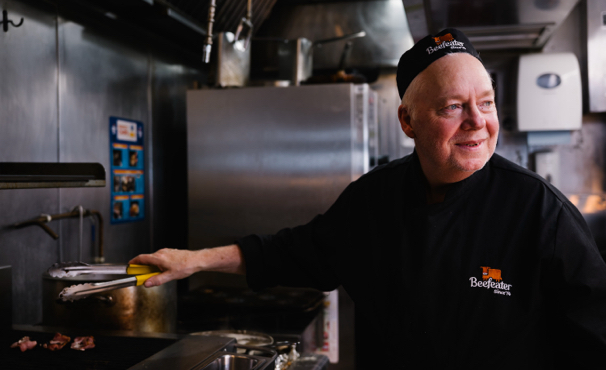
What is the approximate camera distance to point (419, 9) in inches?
100

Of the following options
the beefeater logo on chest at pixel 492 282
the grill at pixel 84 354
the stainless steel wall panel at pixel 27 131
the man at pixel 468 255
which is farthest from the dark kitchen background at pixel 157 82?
the beefeater logo on chest at pixel 492 282

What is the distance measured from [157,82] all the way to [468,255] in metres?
2.26

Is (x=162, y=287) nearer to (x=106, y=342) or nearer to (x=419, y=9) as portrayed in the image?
(x=106, y=342)

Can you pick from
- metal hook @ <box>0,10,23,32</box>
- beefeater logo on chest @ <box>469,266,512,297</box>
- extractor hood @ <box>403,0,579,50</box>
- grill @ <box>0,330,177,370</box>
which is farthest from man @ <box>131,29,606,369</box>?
extractor hood @ <box>403,0,579,50</box>

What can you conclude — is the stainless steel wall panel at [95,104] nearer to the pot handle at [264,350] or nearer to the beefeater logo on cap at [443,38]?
the pot handle at [264,350]

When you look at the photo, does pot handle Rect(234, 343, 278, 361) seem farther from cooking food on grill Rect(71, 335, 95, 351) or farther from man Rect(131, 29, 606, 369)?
cooking food on grill Rect(71, 335, 95, 351)

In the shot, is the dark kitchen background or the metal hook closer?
the metal hook

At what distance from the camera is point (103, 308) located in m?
1.51

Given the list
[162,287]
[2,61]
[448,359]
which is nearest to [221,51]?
[2,61]

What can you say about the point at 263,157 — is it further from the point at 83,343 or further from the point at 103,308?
the point at 83,343

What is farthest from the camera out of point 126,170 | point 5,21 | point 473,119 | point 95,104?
point 126,170

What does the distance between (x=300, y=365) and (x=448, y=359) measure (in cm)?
57

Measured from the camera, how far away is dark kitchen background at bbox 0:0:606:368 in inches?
76.4

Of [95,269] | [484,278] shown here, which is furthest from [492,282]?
[95,269]
